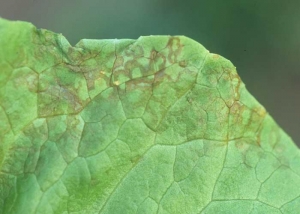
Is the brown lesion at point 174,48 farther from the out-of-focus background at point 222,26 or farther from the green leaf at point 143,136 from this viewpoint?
the out-of-focus background at point 222,26

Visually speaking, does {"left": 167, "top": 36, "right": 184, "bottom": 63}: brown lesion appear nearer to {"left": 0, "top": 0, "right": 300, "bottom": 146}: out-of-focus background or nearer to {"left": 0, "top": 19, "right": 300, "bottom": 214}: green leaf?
{"left": 0, "top": 19, "right": 300, "bottom": 214}: green leaf

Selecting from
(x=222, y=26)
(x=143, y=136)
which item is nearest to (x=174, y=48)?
(x=143, y=136)

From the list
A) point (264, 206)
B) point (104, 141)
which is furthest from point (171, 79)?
point (264, 206)

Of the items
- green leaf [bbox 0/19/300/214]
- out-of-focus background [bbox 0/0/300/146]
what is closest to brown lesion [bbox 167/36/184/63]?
green leaf [bbox 0/19/300/214]

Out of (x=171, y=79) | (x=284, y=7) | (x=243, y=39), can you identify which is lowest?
(x=243, y=39)

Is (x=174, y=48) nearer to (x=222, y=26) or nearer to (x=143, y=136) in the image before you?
(x=143, y=136)

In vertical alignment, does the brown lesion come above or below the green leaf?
above

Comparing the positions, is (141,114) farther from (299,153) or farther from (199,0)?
(199,0)

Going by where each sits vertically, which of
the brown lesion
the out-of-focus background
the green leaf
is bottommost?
the out-of-focus background
